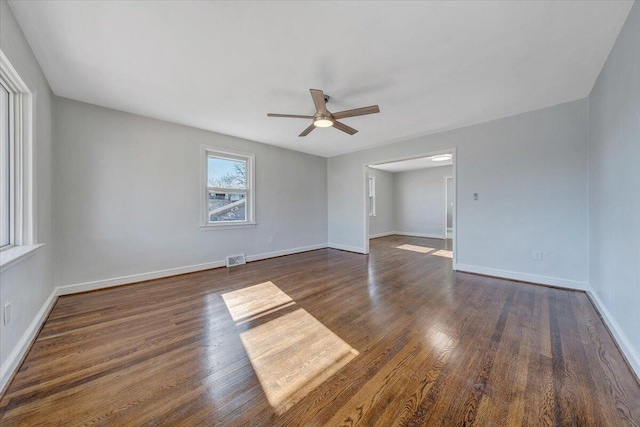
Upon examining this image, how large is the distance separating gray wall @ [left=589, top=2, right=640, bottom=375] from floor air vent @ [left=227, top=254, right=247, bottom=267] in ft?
15.3

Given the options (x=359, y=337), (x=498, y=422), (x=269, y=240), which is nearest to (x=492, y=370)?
(x=498, y=422)

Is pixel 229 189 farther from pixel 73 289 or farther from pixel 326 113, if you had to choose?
pixel 326 113

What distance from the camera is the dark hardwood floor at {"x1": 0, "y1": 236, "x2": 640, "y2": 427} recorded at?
1272 millimetres

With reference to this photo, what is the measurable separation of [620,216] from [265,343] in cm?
304

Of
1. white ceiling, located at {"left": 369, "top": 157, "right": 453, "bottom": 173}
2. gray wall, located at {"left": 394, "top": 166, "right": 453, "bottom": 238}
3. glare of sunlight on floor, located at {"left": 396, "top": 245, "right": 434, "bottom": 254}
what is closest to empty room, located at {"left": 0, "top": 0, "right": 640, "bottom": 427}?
glare of sunlight on floor, located at {"left": 396, "top": 245, "right": 434, "bottom": 254}

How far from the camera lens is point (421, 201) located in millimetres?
8430

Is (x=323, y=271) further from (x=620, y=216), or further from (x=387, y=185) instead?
(x=387, y=185)

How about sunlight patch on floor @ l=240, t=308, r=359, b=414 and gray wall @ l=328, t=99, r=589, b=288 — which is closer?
sunlight patch on floor @ l=240, t=308, r=359, b=414

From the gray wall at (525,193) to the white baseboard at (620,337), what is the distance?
796mm

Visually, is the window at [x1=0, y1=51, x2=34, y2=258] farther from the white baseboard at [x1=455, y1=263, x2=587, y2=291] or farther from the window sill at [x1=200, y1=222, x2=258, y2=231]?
the white baseboard at [x1=455, y1=263, x2=587, y2=291]

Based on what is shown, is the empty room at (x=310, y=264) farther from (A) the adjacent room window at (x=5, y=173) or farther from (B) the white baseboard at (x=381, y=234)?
(B) the white baseboard at (x=381, y=234)

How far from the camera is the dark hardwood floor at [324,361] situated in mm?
1272

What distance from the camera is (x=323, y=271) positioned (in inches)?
160

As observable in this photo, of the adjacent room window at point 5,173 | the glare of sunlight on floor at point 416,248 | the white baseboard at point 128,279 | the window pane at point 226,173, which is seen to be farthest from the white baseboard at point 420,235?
the adjacent room window at point 5,173
